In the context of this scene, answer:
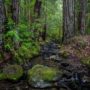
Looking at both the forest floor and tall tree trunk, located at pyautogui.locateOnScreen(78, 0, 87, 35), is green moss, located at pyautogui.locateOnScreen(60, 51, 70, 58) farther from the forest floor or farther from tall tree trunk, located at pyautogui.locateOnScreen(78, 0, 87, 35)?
tall tree trunk, located at pyautogui.locateOnScreen(78, 0, 87, 35)

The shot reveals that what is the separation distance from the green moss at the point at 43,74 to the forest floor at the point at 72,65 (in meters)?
0.29

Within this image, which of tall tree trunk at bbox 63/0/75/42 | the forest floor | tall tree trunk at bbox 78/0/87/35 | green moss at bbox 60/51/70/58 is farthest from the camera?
tall tree trunk at bbox 78/0/87/35

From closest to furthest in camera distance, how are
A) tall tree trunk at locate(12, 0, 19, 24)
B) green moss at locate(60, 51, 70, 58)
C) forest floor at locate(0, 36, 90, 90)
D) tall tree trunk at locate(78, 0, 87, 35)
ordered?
forest floor at locate(0, 36, 90, 90) → green moss at locate(60, 51, 70, 58) → tall tree trunk at locate(12, 0, 19, 24) → tall tree trunk at locate(78, 0, 87, 35)

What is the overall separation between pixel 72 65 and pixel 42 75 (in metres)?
1.87

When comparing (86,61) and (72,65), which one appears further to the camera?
(86,61)

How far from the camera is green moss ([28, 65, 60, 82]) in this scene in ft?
23.9

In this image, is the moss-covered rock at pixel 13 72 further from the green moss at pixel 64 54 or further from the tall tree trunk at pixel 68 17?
the tall tree trunk at pixel 68 17

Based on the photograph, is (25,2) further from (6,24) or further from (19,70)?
(19,70)

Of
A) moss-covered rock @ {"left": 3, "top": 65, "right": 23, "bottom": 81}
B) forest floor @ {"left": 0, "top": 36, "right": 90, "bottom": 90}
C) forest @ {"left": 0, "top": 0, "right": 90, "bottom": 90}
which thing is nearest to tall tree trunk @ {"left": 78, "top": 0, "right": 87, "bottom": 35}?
forest @ {"left": 0, "top": 0, "right": 90, "bottom": 90}

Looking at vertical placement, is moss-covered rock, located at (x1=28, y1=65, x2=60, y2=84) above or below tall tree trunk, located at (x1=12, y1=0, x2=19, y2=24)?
below

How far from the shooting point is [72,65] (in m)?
8.77

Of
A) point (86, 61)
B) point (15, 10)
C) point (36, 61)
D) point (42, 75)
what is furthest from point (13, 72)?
point (15, 10)

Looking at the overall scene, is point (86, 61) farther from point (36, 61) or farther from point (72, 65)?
point (36, 61)

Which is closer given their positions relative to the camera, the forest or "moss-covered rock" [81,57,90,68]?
the forest
